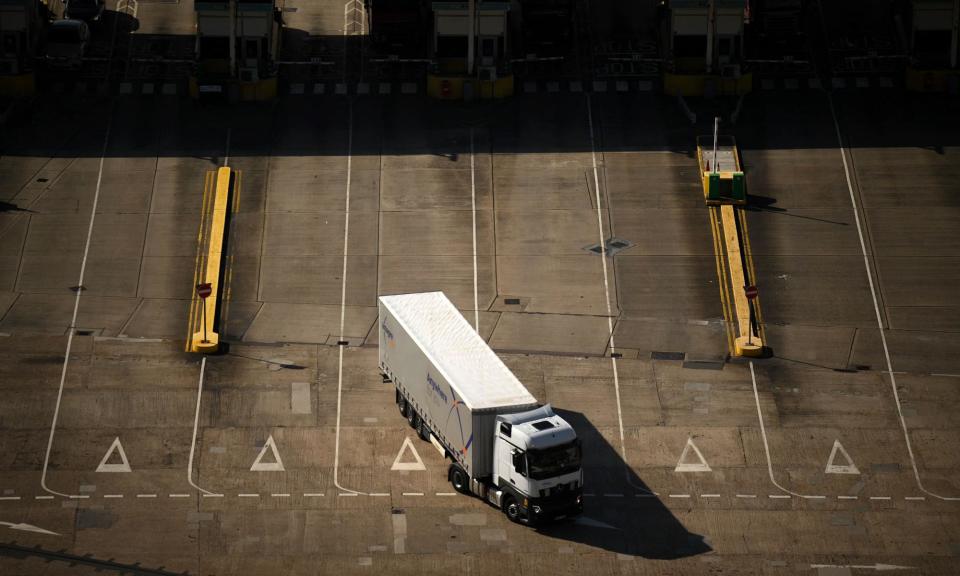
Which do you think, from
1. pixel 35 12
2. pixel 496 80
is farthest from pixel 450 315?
pixel 35 12

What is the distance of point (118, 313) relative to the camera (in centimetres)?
6906

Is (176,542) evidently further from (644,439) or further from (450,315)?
(644,439)

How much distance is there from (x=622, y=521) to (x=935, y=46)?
39899 millimetres

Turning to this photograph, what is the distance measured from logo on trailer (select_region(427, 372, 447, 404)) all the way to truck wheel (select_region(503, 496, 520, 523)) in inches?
164

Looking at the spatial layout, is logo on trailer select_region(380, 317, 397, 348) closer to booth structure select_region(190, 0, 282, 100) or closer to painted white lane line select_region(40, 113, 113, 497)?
painted white lane line select_region(40, 113, 113, 497)

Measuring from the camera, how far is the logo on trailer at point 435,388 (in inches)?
2260

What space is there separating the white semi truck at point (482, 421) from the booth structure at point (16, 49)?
104ft

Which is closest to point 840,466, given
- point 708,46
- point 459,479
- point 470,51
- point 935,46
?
point 459,479

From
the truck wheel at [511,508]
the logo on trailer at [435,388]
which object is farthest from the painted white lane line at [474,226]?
the truck wheel at [511,508]

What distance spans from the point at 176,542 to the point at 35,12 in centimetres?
4082

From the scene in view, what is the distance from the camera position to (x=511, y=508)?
55844 millimetres

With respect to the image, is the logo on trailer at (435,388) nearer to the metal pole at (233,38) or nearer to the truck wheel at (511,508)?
the truck wheel at (511,508)

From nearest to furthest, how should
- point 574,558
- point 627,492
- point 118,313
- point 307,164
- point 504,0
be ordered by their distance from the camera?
1. point 574,558
2. point 627,492
3. point 118,313
4. point 307,164
5. point 504,0

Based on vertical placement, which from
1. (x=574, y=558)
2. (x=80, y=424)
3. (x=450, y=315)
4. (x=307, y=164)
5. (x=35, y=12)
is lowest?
(x=574, y=558)
